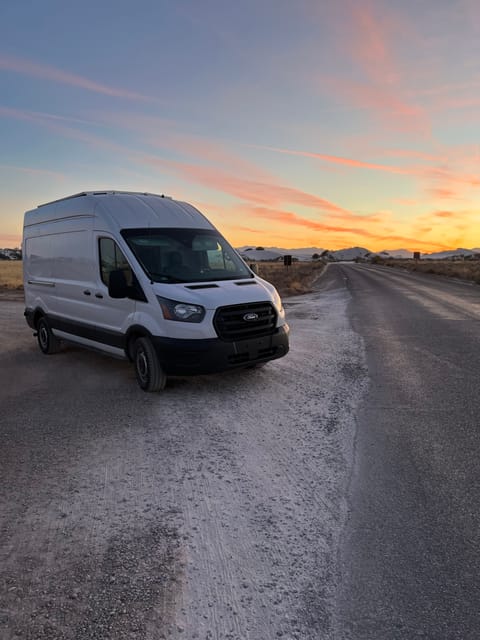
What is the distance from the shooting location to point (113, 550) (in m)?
3.00

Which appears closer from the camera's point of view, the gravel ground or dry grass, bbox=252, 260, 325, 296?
the gravel ground

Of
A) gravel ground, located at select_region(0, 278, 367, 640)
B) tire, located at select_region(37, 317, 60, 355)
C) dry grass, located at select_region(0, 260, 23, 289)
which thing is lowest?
dry grass, located at select_region(0, 260, 23, 289)

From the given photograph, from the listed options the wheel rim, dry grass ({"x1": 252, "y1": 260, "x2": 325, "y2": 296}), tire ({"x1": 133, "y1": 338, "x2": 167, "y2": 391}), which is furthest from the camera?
dry grass ({"x1": 252, "y1": 260, "x2": 325, "y2": 296})

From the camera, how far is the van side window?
256 inches

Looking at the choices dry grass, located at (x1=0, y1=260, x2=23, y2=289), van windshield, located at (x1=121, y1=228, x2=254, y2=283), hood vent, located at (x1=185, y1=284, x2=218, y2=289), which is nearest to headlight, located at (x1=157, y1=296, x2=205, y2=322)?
hood vent, located at (x1=185, y1=284, x2=218, y2=289)

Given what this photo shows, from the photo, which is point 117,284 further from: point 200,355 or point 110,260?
point 200,355

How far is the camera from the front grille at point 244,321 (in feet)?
19.8

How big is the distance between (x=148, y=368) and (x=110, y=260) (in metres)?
1.77

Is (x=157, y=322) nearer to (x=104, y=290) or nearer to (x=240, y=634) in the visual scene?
(x=104, y=290)

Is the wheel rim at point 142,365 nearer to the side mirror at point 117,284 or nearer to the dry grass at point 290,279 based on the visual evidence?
the side mirror at point 117,284

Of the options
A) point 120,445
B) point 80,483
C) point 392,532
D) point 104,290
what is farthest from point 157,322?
point 392,532

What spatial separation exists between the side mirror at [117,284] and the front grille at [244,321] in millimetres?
1336

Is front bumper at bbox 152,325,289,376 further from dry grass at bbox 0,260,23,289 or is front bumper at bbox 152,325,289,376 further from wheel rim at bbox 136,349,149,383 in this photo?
dry grass at bbox 0,260,23,289

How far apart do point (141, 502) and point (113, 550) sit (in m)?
0.60
